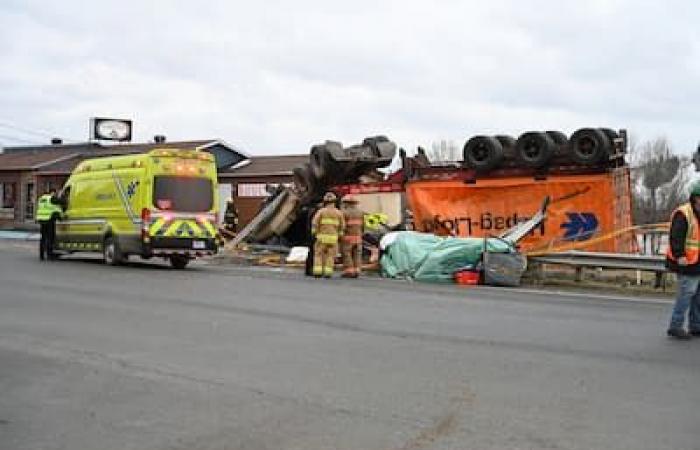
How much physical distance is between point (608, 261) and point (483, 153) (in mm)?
5202

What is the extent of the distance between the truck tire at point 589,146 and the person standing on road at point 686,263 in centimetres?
957

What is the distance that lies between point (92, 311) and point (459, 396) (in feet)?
21.7

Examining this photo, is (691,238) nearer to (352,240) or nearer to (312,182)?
(352,240)

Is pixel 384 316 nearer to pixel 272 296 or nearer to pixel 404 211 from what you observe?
pixel 272 296

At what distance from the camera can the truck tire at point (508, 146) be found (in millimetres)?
21422

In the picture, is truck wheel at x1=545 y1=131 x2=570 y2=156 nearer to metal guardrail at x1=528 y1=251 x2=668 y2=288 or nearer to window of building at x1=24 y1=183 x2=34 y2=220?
metal guardrail at x1=528 y1=251 x2=668 y2=288

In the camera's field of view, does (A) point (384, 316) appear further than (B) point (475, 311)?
No

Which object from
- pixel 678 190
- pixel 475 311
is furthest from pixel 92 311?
pixel 678 190

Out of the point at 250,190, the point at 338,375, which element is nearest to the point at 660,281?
the point at 338,375

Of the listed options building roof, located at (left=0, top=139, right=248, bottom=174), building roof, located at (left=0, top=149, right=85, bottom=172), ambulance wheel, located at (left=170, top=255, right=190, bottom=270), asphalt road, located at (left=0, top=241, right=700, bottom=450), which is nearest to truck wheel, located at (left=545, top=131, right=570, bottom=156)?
asphalt road, located at (left=0, top=241, right=700, bottom=450)

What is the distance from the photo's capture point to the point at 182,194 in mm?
20578

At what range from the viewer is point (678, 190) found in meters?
55.1

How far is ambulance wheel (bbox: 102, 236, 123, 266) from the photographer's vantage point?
827 inches

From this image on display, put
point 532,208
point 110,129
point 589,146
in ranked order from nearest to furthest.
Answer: point 589,146 → point 532,208 → point 110,129
